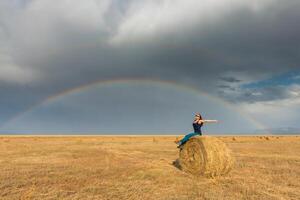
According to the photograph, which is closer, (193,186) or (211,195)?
(211,195)

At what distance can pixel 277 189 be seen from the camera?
39.2 ft

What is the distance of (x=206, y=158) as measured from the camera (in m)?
15.3

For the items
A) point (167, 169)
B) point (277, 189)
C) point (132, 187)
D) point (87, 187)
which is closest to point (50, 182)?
point (87, 187)

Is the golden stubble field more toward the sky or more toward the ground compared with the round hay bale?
more toward the ground

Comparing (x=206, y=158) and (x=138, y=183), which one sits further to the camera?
(x=206, y=158)

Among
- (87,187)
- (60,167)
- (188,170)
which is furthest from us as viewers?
(60,167)

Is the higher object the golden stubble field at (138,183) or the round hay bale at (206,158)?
the round hay bale at (206,158)

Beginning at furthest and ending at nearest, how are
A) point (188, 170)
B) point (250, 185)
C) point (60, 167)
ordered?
point (60, 167) → point (188, 170) → point (250, 185)

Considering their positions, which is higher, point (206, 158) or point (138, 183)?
point (206, 158)

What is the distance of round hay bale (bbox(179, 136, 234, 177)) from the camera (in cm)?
1513

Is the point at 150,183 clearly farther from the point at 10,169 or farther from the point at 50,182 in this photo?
the point at 10,169

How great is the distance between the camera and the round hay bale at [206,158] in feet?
49.7

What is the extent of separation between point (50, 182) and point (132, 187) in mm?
3282

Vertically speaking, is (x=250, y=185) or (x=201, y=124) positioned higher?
(x=201, y=124)
